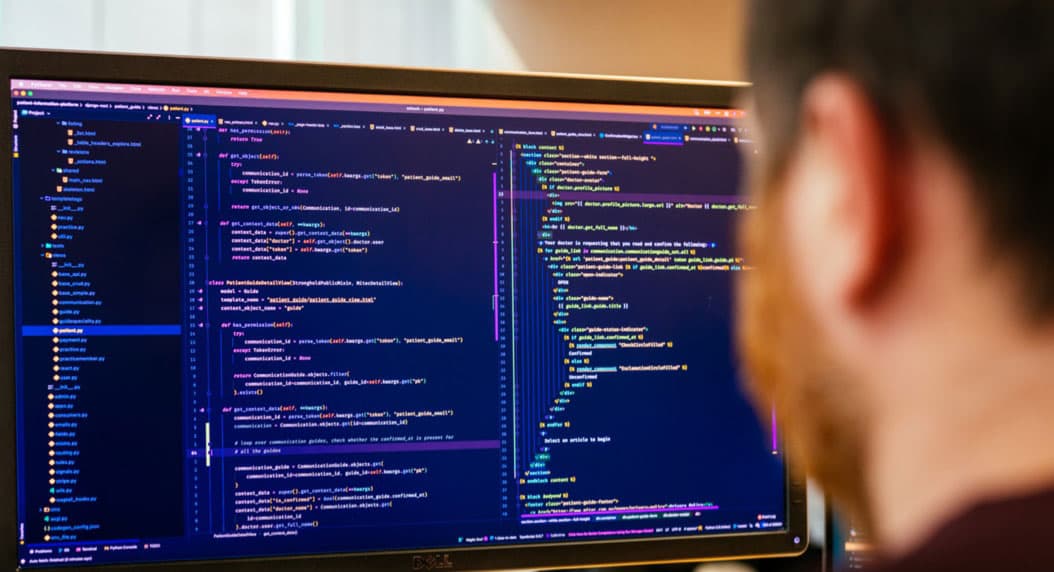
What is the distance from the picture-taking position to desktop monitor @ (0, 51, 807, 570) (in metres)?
0.76

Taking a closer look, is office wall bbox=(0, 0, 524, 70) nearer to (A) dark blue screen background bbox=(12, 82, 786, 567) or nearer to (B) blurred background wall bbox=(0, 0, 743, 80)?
(B) blurred background wall bbox=(0, 0, 743, 80)

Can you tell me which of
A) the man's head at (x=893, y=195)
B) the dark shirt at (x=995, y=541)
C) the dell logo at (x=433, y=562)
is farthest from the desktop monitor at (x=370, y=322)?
the dark shirt at (x=995, y=541)

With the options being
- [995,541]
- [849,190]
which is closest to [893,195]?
[849,190]

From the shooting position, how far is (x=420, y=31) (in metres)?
1.10

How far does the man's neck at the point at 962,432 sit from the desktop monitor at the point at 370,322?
0.48 m

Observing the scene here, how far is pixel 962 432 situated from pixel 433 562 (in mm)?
559

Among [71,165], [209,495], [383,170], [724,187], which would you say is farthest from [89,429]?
[724,187]

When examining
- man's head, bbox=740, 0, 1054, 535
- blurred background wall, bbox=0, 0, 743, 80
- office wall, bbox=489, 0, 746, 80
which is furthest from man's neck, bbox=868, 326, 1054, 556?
office wall, bbox=489, 0, 746, 80

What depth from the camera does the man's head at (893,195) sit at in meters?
0.33

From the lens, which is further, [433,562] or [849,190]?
[433,562]

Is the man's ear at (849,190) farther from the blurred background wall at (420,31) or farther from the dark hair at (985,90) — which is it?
the blurred background wall at (420,31)

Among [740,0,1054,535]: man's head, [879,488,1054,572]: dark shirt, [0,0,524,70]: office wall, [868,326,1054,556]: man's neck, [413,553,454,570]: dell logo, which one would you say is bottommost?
[413,553,454,570]: dell logo

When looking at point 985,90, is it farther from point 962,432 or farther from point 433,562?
point 433,562

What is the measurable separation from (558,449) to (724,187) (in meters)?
0.28
